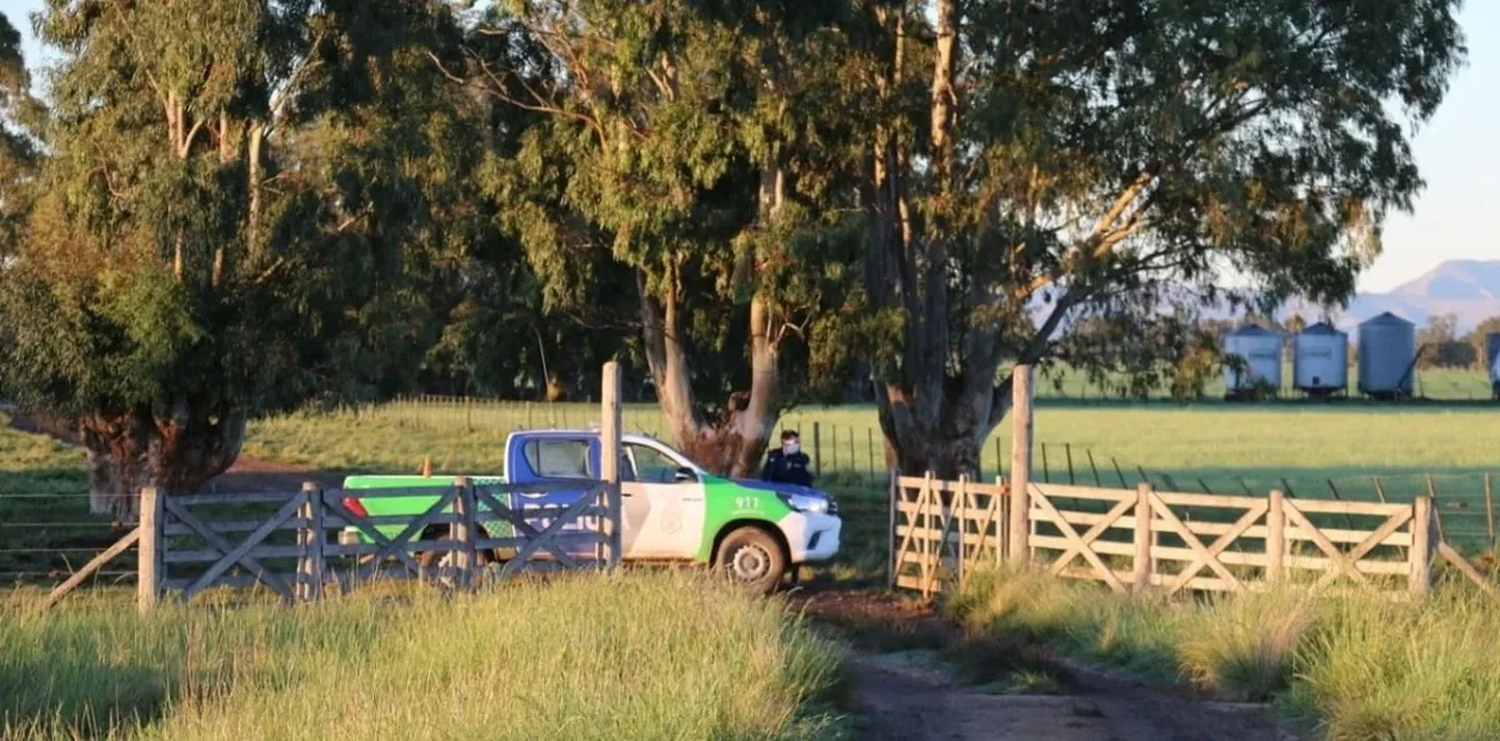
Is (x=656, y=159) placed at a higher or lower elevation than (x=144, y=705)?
higher

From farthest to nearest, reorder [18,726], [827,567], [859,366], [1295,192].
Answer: [859,366], [1295,192], [827,567], [18,726]

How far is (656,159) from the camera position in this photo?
30.3 metres

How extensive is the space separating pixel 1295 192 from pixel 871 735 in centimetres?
2194

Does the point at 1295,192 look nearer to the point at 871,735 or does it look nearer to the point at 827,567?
the point at 827,567

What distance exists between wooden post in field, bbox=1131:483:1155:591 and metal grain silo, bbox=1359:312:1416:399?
84.9 meters

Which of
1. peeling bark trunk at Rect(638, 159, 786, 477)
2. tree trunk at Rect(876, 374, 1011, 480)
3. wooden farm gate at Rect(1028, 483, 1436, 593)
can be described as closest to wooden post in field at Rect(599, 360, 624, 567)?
wooden farm gate at Rect(1028, 483, 1436, 593)

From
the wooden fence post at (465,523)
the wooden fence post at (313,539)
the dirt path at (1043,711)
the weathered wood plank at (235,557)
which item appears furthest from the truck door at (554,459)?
the dirt path at (1043,711)

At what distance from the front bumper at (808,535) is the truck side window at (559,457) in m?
2.32

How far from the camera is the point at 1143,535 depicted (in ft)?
64.1

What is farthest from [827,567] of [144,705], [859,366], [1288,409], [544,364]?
[1288,409]

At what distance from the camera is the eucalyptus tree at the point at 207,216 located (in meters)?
28.8

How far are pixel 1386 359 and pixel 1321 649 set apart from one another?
9377 centimetres

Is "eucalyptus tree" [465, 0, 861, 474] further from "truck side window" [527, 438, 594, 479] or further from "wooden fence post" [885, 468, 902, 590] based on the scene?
"truck side window" [527, 438, 594, 479]

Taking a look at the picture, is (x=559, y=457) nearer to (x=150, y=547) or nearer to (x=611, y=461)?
(x=611, y=461)
